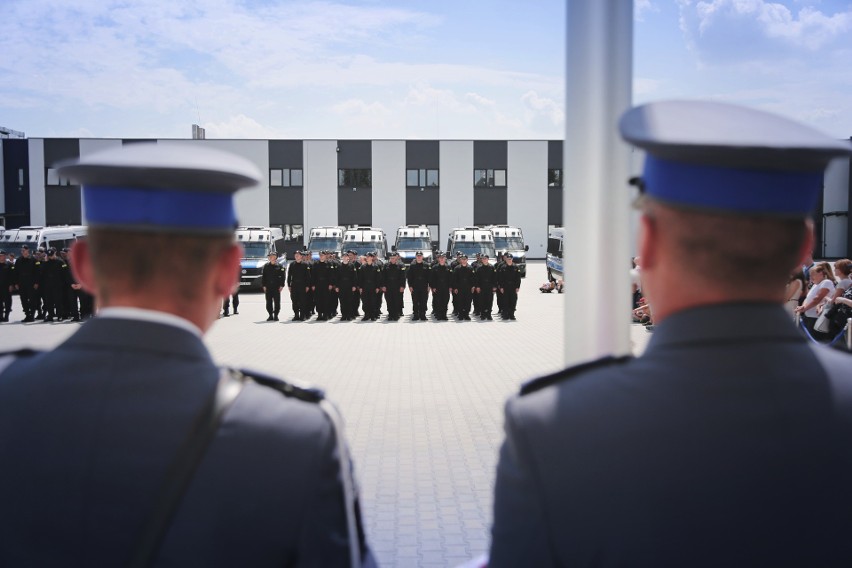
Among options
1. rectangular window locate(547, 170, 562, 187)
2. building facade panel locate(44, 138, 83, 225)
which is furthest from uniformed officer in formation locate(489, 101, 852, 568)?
rectangular window locate(547, 170, 562, 187)

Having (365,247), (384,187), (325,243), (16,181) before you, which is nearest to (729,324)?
(365,247)

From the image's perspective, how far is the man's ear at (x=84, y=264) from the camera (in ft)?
5.74

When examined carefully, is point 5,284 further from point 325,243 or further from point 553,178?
point 553,178

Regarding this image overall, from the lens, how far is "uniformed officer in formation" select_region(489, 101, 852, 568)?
1.48 metres

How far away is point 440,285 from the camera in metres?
20.9

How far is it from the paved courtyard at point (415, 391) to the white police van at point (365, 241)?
11.2m

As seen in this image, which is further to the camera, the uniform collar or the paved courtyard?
the paved courtyard

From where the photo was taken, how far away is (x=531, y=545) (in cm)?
150

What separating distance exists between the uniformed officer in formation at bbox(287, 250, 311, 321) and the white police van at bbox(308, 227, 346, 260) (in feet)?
43.6

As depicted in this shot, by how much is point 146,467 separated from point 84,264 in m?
0.46

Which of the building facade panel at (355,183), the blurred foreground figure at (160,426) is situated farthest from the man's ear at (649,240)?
the building facade panel at (355,183)

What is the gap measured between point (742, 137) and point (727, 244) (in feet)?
0.65

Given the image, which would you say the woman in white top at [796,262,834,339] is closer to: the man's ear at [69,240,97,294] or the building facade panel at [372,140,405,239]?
the man's ear at [69,240,97,294]

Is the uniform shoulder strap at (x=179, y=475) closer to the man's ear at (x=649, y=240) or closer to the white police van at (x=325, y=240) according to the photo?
the man's ear at (x=649, y=240)
